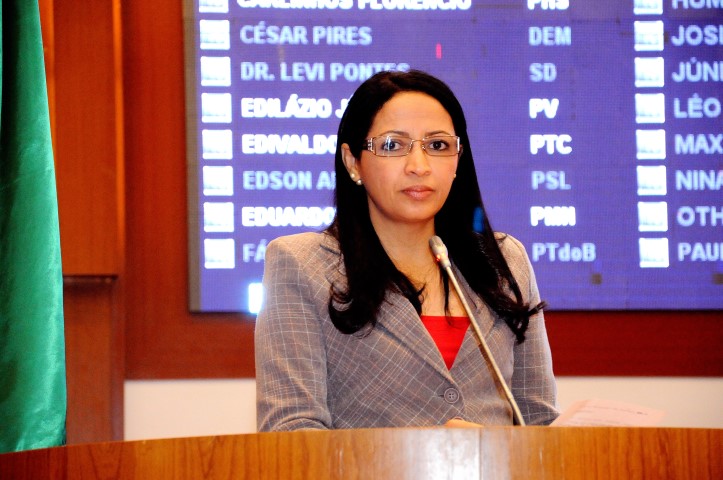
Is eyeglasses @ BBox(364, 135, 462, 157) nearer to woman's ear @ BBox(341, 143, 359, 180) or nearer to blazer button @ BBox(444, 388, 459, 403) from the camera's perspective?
woman's ear @ BBox(341, 143, 359, 180)

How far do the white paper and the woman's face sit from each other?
70 centimetres

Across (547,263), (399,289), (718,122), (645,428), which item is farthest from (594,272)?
(645,428)

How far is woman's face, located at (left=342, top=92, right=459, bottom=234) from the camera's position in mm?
2178

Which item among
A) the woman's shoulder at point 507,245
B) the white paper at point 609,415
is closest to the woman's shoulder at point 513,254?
the woman's shoulder at point 507,245

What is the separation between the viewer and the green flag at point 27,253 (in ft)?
7.91

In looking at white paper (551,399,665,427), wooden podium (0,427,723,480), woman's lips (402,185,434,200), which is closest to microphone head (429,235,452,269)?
woman's lips (402,185,434,200)

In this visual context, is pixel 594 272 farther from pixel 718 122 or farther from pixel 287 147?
pixel 287 147

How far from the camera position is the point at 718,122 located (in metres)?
3.54

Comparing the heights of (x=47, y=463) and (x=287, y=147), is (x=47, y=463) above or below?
below

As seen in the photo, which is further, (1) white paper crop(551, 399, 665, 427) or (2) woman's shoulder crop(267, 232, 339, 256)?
(2) woman's shoulder crop(267, 232, 339, 256)

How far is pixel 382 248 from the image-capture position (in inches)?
89.0

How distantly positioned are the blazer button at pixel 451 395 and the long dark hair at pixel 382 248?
0.20m

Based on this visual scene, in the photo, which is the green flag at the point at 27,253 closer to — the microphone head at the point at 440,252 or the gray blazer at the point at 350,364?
the gray blazer at the point at 350,364

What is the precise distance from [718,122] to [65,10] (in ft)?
7.23
